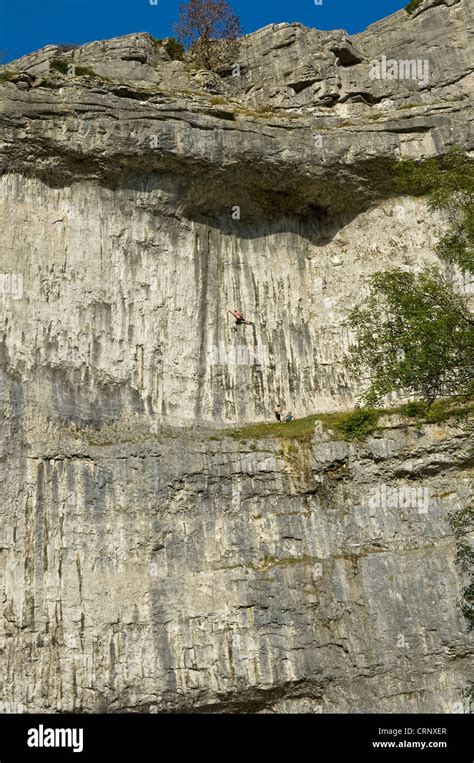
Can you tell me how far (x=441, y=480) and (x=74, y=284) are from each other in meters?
10.8

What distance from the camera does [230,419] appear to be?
2502 cm

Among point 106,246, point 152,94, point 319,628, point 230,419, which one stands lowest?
point 319,628

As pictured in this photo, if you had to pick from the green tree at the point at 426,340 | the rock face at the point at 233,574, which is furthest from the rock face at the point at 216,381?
the green tree at the point at 426,340

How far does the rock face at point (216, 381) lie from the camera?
20516 mm

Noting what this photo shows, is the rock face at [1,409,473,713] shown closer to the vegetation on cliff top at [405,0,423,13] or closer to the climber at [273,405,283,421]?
the climber at [273,405,283,421]

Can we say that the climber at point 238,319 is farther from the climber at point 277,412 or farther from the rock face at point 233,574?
the rock face at point 233,574

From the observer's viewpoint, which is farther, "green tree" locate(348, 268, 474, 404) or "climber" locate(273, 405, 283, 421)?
"climber" locate(273, 405, 283, 421)

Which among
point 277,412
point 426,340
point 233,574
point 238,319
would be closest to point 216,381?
point 277,412

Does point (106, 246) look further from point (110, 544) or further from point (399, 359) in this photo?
point (399, 359)

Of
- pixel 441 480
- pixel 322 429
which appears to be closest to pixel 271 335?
pixel 322 429

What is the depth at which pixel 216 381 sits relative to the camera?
999 inches

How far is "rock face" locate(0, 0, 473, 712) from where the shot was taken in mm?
20516

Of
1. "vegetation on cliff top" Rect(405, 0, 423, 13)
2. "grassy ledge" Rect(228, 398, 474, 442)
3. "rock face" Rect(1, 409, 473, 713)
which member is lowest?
"rock face" Rect(1, 409, 473, 713)

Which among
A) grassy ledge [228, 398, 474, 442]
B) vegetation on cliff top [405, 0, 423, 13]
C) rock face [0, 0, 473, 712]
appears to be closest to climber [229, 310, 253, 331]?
rock face [0, 0, 473, 712]
